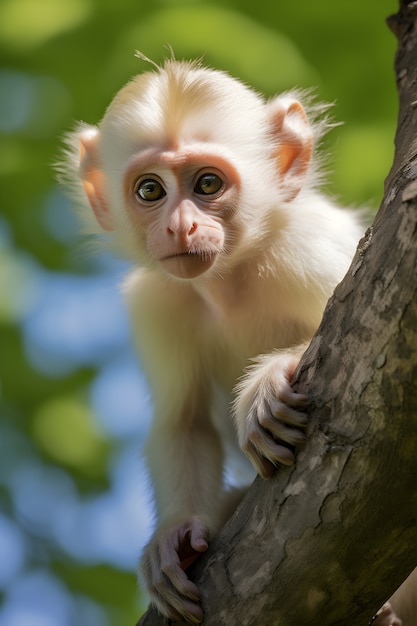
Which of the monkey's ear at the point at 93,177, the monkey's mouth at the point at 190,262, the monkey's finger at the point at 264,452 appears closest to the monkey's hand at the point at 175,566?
the monkey's finger at the point at 264,452

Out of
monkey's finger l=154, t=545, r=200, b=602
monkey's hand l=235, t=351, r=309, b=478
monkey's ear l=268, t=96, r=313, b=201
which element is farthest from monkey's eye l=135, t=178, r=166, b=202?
monkey's finger l=154, t=545, r=200, b=602

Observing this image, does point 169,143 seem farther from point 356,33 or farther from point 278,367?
point 356,33

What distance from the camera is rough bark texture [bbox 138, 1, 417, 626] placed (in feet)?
9.73

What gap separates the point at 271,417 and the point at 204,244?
106cm

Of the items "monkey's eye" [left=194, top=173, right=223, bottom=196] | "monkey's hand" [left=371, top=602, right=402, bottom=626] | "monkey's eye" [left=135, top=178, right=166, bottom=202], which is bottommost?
"monkey's hand" [left=371, top=602, right=402, bottom=626]

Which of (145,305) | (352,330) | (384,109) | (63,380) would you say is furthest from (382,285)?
(63,380)

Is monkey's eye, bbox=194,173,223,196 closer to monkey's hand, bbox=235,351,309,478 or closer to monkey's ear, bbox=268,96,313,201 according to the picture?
monkey's ear, bbox=268,96,313,201

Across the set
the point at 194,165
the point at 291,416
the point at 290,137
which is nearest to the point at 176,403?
the point at 194,165

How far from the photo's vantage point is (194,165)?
4500 millimetres

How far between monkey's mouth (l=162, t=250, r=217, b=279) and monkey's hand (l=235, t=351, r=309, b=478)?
24.1 inches

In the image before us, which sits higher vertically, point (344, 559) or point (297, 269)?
point (297, 269)

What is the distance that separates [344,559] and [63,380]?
3977mm

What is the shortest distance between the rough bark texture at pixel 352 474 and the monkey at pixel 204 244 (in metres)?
0.77

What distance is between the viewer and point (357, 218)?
5164mm
